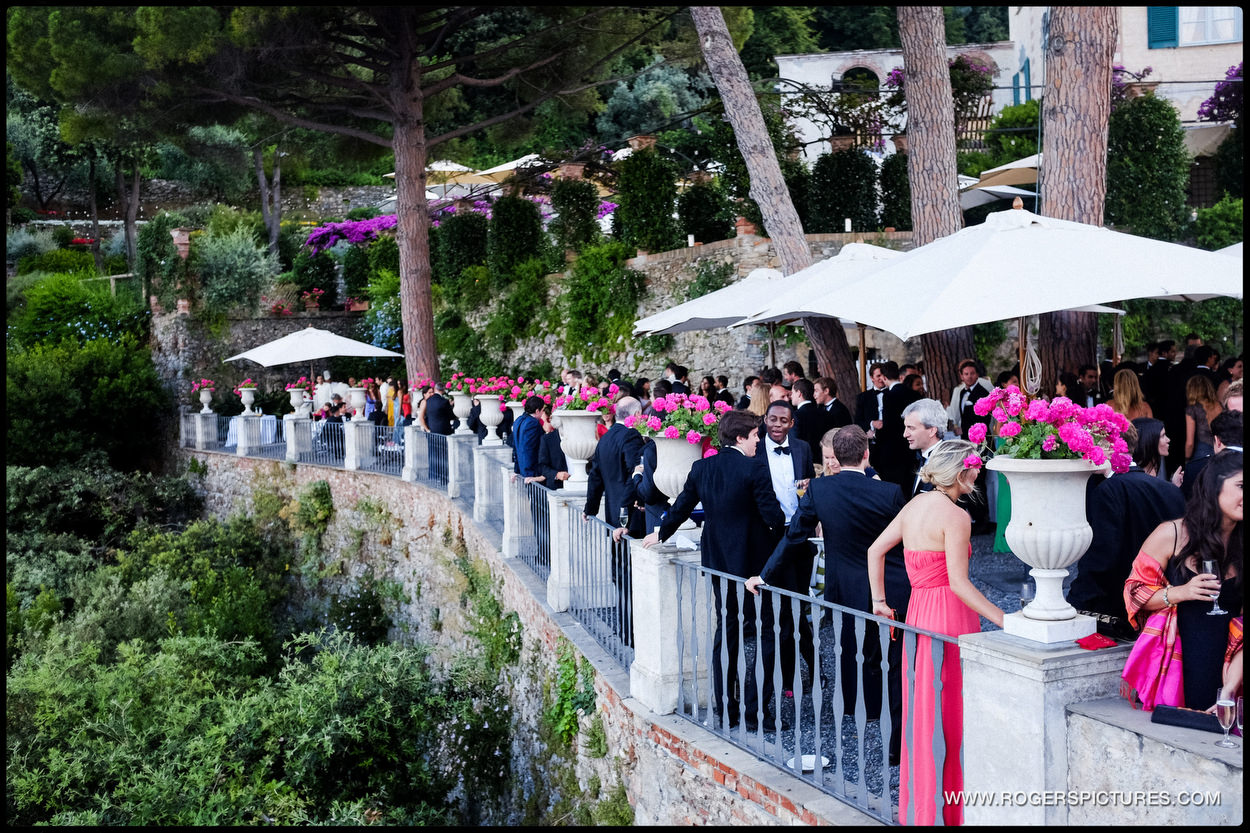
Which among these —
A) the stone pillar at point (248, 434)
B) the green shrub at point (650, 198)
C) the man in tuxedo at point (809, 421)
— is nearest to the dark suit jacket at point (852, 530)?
the man in tuxedo at point (809, 421)

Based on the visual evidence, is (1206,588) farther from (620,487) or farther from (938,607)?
(620,487)

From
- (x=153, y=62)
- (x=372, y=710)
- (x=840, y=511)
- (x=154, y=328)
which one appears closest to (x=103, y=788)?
(x=372, y=710)

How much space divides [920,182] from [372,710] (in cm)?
719

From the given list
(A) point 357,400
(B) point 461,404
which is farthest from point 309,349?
(B) point 461,404

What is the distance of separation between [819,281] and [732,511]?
11.1 ft

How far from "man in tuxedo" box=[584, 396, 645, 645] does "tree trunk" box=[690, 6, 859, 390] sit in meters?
4.99

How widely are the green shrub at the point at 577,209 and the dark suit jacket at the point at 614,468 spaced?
12.8m

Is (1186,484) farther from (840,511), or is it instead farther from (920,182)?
(920,182)

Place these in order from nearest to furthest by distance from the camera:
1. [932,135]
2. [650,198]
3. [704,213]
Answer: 1. [932,135]
2. [704,213]
3. [650,198]

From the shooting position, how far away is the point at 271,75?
1766 centimetres

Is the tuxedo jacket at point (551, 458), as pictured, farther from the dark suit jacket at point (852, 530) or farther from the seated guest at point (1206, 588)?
the seated guest at point (1206, 588)

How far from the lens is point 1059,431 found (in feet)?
11.5

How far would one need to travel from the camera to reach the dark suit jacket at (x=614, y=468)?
662cm

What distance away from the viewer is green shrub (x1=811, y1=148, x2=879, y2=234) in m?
15.1
